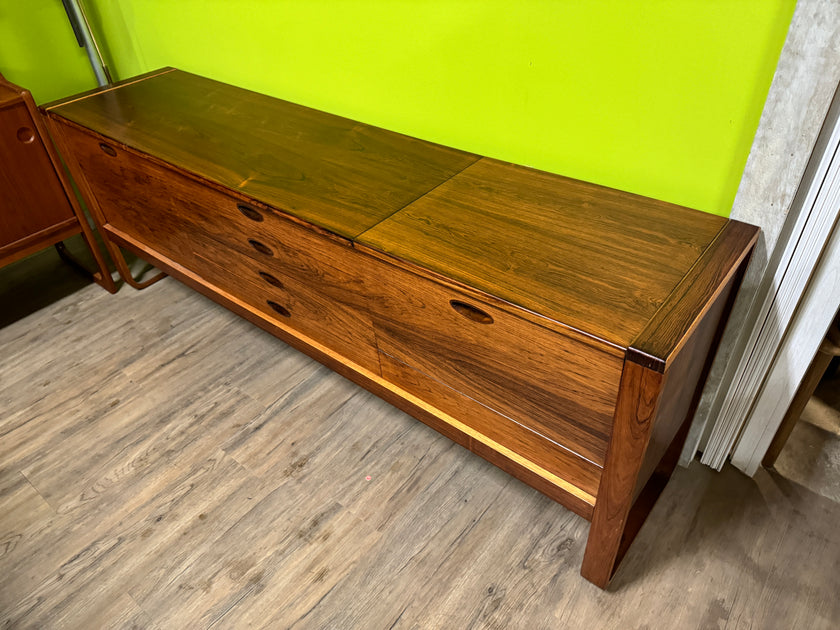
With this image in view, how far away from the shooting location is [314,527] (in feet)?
4.42

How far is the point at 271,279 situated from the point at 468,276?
658mm

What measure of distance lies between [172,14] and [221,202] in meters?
0.91

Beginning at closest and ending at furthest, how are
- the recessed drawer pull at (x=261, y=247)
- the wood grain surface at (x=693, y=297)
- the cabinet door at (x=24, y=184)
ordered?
the wood grain surface at (x=693, y=297), the recessed drawer pull at (x=261, y=247), the cabinet door at (x=24, y=184)

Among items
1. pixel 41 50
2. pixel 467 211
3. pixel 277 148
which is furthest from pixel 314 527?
pixel 41 50

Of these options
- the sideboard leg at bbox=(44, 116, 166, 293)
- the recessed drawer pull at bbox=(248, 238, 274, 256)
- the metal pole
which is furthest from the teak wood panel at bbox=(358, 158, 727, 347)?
the metal pole

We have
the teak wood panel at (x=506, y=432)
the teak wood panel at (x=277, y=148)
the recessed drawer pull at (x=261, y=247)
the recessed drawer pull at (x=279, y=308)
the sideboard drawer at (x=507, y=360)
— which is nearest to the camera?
the sideboard drawer at (x=507, y=360)

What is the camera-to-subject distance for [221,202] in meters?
1.40

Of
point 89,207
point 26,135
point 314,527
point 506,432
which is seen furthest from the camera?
point 89,207

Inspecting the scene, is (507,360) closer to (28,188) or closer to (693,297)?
(693,297)

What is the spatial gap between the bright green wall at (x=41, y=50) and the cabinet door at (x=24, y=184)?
40 cm

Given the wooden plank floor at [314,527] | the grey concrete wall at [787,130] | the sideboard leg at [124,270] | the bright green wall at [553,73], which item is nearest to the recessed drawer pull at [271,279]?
the wooden plank floor at [314,527]

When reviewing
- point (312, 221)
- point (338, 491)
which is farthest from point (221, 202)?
point (338, 491)

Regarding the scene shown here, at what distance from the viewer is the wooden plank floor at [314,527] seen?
1.19m

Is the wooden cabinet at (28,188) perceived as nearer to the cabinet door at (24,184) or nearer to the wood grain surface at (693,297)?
the cabinet door at (24,184)
